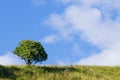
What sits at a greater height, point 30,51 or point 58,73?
point 30,51

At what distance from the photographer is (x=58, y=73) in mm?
51781

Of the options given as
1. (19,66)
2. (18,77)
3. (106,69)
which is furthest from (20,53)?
(106,69)

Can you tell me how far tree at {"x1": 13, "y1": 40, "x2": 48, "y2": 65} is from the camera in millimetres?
52250

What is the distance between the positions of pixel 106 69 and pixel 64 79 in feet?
28.2

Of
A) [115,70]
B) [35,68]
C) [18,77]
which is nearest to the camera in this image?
[18,77]

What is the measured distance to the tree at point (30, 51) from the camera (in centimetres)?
5225

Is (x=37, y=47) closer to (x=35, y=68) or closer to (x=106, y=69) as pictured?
(x=35, y=68)

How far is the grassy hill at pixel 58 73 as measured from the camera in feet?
161

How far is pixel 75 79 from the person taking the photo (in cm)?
5044

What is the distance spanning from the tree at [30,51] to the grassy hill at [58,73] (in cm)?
118

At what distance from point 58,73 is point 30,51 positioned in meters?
4.07

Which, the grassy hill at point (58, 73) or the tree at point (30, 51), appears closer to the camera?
the grassy hill at point (58, 73)

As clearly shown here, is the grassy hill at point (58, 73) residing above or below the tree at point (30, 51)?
below

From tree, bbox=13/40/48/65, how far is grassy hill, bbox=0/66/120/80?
1.18 metres
